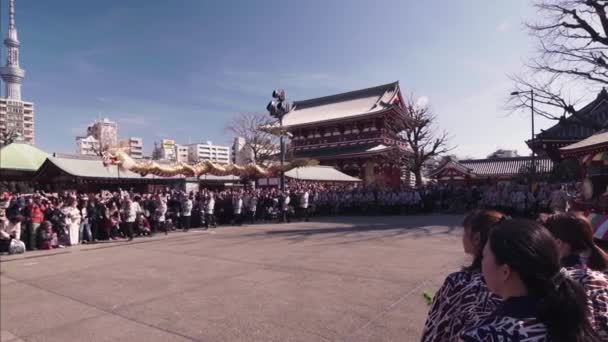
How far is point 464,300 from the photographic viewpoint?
2.19 metres

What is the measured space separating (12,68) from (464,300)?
13061 cm

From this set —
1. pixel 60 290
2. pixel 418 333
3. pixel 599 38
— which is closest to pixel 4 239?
pixel 60 290

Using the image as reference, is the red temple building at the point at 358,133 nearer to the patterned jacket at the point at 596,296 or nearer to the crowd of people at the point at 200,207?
the crowd of people at the point at 200,207

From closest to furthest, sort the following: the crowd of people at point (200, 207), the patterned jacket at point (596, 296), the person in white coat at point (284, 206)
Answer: the patterned jacket at point (596, 296) < the crowd of people at point (200, 207) < the person in white coat at point (284, 206)

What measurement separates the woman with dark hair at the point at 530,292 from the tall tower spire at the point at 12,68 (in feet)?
424

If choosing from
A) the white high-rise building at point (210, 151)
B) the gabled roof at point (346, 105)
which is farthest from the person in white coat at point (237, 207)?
the white high-rise building at point (210, 151)

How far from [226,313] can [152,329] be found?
94 centimetres

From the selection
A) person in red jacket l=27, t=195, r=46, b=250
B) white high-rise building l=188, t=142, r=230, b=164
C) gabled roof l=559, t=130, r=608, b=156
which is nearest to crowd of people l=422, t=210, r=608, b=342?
gabled roof l=559, t=130, r=608, b=156

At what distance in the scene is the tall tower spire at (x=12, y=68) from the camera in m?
99.6

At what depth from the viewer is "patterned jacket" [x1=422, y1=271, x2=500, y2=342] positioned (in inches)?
82.2

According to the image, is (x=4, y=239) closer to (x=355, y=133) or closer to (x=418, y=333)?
(x=418, y=333)

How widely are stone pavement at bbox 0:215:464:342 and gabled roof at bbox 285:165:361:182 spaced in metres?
18.4

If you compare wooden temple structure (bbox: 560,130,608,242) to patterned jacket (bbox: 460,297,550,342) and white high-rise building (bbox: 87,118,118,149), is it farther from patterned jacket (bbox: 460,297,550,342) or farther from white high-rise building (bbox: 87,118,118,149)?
white high-rise building (bbox: 87,118,118,149)

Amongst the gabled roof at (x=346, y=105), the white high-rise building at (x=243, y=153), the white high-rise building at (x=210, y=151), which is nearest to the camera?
the gabled roof at (x=346, y=105)
